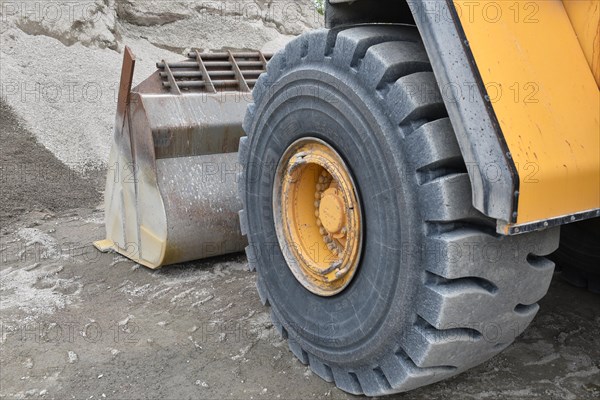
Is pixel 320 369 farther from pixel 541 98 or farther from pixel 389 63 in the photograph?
pixel 541 98

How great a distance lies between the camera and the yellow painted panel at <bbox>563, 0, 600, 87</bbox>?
171 cm

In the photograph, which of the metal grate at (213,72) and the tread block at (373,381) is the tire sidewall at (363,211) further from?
the metal grate at (213,72)

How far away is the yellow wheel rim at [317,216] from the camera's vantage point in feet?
6.87

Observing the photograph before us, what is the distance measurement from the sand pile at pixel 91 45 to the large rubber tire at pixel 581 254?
432 centimetres

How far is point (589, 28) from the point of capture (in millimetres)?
1726

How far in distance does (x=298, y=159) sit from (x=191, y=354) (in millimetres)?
1019

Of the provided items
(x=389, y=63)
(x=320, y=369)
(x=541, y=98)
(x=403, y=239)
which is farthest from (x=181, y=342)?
(x=541, y=98)

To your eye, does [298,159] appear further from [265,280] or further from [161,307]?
[161,307]

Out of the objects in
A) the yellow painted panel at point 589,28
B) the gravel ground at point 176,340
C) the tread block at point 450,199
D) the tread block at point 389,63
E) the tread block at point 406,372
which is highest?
the yellow painted panel at point 589,28

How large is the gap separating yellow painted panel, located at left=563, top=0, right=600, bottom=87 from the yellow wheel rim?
82 centimetres

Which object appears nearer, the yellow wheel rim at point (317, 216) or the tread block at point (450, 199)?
the tread block at point (450, 199)

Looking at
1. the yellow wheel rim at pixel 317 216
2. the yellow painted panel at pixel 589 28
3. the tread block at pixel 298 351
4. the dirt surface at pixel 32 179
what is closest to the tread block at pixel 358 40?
the yellow wheel rim at pixel 317 216

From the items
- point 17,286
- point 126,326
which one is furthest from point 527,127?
point 17,286

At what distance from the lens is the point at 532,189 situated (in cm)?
154
